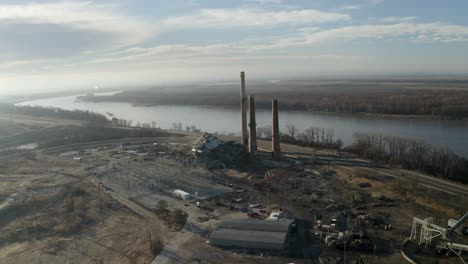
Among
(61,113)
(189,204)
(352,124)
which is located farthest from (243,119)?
(61,113)

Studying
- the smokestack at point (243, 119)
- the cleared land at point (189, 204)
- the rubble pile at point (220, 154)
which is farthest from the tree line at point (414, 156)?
the rubble pile at point (220, 154)

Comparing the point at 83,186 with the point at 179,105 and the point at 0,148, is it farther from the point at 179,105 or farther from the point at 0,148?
the point at 179,105

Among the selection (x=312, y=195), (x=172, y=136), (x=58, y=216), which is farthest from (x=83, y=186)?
(x=172, y=136)

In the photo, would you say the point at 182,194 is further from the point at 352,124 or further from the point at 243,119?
the point at 352,124

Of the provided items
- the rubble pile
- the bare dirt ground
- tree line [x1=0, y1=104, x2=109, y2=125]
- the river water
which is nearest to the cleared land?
the bare dirt ground

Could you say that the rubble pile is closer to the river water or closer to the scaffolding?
the river water
